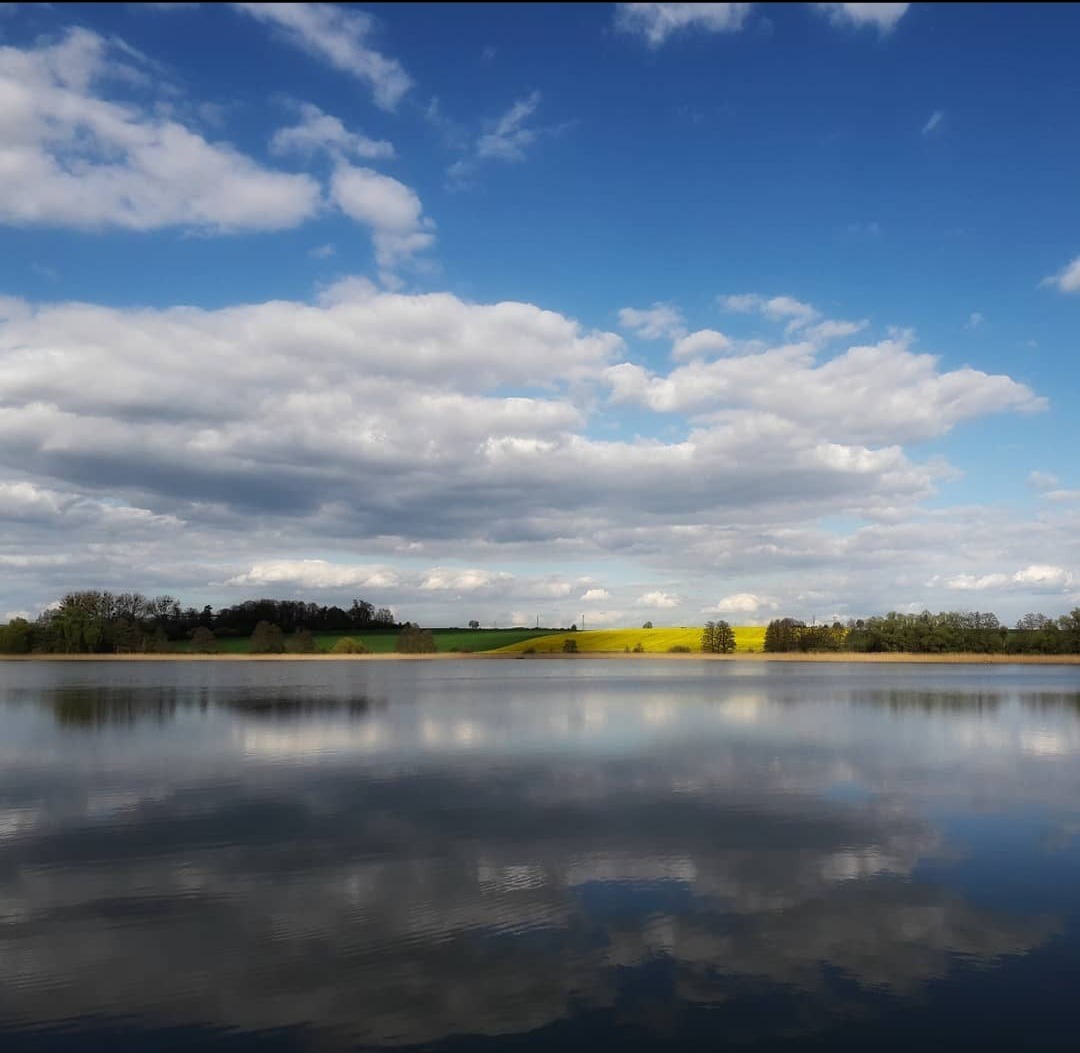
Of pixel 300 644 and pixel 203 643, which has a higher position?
pixel 203 643

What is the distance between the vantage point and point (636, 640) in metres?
177

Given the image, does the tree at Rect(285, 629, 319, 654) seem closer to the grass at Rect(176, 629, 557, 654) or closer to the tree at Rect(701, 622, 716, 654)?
the grass at Rect(176, 629, 557, 654)

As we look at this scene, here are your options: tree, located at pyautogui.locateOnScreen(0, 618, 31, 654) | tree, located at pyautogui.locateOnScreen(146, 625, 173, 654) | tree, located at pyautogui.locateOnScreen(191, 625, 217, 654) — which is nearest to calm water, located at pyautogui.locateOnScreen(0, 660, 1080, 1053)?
tree, located at pyautogui.locateOnScreen(146, 625, 173, 654)

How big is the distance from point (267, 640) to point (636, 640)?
70.7 metres

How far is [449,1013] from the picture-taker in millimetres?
9555

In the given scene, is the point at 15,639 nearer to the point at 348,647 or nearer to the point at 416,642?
the point at 348,647

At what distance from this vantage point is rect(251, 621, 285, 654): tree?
161 m

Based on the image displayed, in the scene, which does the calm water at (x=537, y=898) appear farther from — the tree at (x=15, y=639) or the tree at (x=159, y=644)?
the tree at (x=15, y=639)

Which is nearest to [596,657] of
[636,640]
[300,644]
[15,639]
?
[636,640]

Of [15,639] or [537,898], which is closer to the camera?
[537,898]

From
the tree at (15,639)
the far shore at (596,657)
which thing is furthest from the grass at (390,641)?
the tree at (15,639)

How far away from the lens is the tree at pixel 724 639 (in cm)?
16988

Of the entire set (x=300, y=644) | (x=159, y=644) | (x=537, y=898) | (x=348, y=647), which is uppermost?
(x=537, y=898)

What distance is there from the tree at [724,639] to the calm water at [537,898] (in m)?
140
